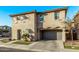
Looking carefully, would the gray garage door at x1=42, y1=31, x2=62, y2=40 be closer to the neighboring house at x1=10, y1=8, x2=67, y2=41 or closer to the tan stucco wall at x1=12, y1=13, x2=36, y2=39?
the neighboring house at x1=10, y1=8, x2=67, y2=41

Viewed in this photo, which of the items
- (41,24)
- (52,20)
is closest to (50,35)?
(52,20)

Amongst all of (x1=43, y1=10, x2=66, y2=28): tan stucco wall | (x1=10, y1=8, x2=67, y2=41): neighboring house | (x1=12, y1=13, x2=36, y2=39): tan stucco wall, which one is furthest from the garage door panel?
(x1=12, y1=13, x2=36, y2=39): tan stucco wall

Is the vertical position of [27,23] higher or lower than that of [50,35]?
higher

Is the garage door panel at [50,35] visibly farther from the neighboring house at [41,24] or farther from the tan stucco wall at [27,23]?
the tan stucco wall at [27,23]

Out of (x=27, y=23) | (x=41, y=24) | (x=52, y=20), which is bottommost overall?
(x=41, y=24)

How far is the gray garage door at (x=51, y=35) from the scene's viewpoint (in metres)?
16.6

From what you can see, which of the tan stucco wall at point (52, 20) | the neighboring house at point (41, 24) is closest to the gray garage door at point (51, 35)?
A: the neighboring house at point (41, 24)

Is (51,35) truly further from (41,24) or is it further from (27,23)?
(27,23)

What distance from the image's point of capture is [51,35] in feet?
56.6

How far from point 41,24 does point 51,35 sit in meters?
2.06
